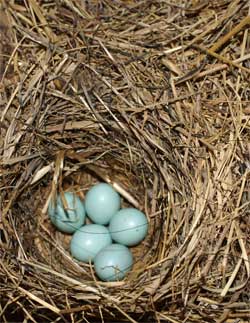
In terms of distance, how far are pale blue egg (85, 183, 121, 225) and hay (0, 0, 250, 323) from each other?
0.22 feet

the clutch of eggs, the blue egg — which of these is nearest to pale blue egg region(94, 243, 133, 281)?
the clutch of eggs

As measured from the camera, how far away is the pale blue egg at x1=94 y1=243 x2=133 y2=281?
1715 millimetres

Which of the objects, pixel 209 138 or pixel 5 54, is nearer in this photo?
pixel 209 138

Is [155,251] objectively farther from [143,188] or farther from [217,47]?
[217,47]

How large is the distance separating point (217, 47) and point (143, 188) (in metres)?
0.38

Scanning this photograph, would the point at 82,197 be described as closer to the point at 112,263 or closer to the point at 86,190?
the point at 86,190

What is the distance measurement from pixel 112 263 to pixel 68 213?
0.57 ft

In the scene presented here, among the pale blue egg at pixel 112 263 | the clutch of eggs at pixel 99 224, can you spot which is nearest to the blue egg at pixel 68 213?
the clutch of eggs at pixel 99 224

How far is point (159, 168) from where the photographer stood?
5.66 ft

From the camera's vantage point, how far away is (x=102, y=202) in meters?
1.81

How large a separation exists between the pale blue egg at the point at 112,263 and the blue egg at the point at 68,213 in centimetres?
11

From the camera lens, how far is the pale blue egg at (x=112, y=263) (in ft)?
5.63

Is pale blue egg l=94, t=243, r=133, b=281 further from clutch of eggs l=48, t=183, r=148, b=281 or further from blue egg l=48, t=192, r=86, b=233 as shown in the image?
blue egg l=48, t=192, r=86, b=233

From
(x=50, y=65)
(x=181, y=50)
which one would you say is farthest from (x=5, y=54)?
(x=181, y=50)
